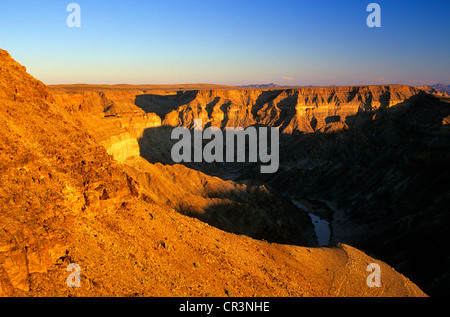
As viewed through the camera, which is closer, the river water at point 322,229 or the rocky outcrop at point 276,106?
the river water at point 322,229

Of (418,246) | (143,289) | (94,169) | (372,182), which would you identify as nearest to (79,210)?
(94,169)

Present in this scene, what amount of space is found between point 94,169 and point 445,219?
31.0 meters

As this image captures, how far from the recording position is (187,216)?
21.6 metres

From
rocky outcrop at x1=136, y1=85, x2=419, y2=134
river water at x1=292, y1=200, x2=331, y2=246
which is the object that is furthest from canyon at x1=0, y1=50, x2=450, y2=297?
rocky outcrop at x1=136, y1=85, x2=419, y2=134

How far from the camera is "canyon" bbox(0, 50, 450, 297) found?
11125 millimetres

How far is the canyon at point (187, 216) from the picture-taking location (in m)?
11.1

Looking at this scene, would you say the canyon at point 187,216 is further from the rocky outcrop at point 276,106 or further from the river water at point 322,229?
the rocky outcrop at point 276,106

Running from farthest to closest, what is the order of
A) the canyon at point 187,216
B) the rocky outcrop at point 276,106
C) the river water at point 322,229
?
the rocky outcrop at point 276,106 → the river water at point 322,229 → the canyon at point 187,216

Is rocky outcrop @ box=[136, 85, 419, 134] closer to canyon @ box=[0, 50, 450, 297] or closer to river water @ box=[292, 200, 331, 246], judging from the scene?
canyon @ box=[0, 50, 450, 297]

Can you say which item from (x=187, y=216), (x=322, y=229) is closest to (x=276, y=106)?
(x=322, y=229)

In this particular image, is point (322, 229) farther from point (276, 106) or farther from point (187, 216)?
point (276, 106)

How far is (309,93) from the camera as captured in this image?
13638 centimetres

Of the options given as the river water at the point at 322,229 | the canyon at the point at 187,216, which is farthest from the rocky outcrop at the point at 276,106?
the river water at the point at 322,229
